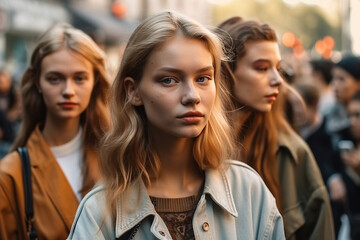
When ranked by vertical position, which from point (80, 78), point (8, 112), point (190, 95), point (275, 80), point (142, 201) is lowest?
point (142, 201)

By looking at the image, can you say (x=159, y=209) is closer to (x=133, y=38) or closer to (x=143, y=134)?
(x=143, y=134)

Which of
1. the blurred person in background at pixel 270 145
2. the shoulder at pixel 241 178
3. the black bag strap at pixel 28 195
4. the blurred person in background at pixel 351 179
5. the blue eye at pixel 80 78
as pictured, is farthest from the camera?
the blurred person in background at pixel 351 179

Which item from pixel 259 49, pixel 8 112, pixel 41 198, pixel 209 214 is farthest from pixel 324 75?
pixel 209 214

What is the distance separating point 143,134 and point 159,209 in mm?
355

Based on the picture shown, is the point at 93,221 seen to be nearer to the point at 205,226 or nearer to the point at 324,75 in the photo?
the point at 205,226

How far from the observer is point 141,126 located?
113 inches

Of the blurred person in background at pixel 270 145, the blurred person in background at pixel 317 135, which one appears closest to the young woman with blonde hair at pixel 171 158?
the blurred person in background at pixel 270 145

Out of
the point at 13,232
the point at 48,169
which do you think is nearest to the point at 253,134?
the point at 48,169

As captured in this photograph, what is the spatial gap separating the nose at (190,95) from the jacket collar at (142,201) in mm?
376

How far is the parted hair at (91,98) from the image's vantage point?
14.0 feet

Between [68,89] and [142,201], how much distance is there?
1573mm

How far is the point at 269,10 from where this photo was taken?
2045 inches

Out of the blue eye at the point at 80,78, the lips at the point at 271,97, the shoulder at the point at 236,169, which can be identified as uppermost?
the blue eye at the point at 80,78

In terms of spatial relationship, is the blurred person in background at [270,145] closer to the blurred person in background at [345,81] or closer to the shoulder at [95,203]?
the shoulder at [95,203]
